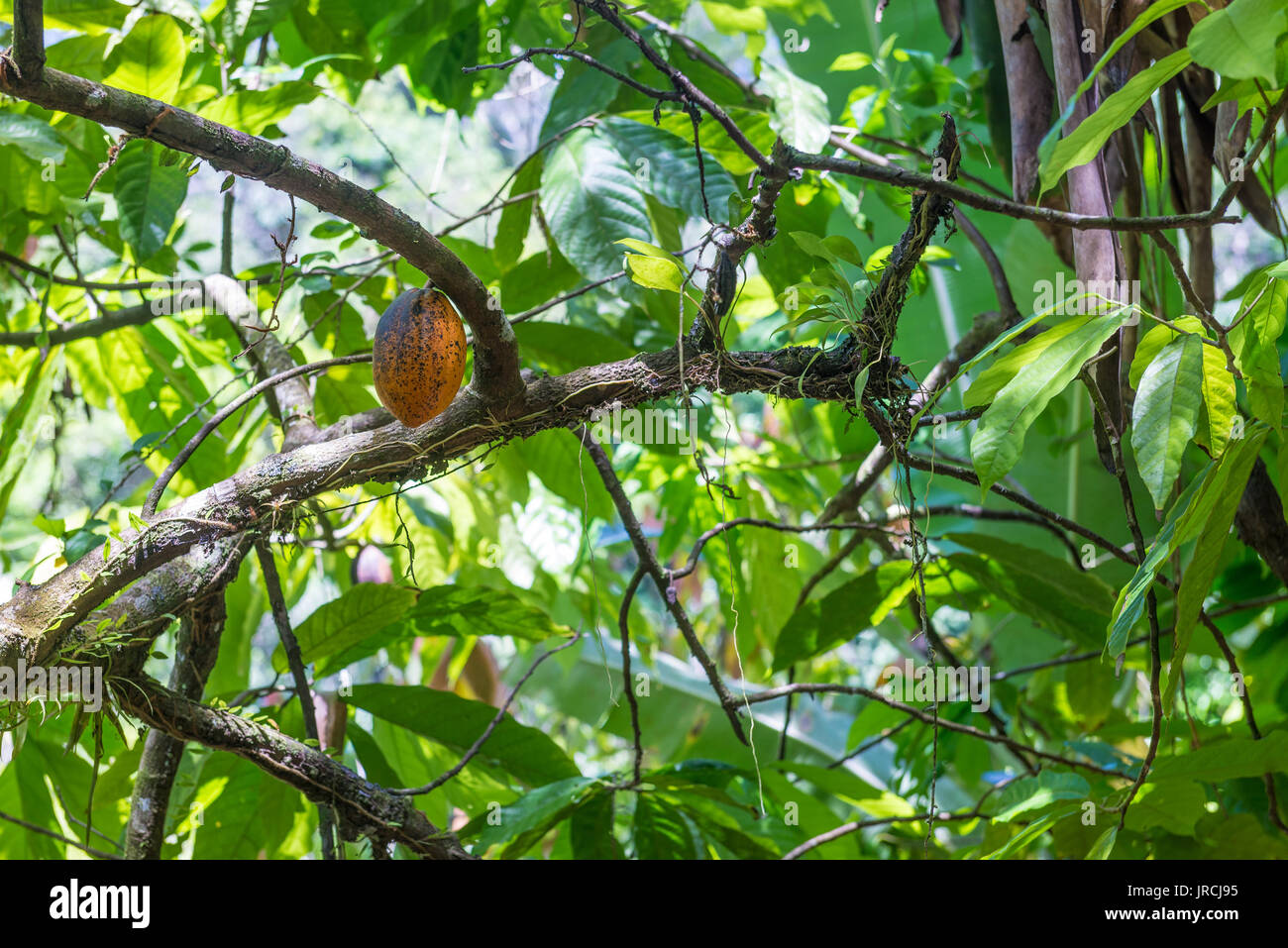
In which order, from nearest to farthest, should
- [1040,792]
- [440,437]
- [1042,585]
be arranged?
[440,437] → [1040,792] → [1042,585]

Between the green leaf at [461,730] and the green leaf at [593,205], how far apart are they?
533mm

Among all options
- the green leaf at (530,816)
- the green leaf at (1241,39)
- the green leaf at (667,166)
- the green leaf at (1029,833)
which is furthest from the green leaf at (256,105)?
the green leaf at (1029,833)

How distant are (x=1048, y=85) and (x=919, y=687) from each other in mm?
752

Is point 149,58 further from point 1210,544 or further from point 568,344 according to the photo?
point 1210,544

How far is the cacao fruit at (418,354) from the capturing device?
689mm

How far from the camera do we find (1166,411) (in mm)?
621

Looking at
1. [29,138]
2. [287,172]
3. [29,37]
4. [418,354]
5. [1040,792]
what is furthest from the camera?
[1040,792]

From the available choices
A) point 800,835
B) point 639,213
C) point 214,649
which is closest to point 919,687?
point 800,835

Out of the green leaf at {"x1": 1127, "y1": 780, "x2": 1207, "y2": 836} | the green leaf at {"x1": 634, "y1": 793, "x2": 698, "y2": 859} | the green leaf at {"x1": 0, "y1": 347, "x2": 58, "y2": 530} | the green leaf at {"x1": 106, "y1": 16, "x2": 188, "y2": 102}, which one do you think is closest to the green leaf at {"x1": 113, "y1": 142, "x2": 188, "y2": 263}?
the green leaf at {"x1": 106, "y1": 16, "x2": 188, "y2": 102}

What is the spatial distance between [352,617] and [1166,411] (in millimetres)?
852

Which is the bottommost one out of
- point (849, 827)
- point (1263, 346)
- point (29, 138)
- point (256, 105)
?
point (849, 827)

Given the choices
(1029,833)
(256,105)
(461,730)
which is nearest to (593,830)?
(461,730)

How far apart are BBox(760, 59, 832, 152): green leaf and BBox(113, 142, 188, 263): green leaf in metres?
0.62

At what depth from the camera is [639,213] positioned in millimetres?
1026
